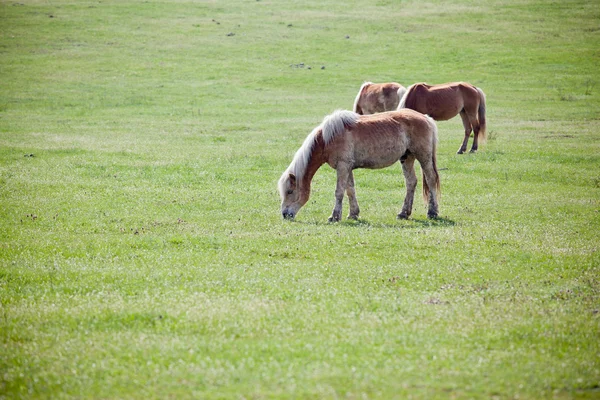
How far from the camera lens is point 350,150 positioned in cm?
1525

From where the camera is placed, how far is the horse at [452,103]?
25594 mm

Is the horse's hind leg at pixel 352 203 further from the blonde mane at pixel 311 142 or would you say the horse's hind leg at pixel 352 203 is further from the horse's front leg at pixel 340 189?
the blonde mane at pixel 311 142

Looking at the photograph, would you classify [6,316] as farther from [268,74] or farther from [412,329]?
[268,74]

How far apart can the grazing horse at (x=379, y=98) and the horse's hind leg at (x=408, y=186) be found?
463 inches

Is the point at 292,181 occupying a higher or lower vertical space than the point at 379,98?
higher

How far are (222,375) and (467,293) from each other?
4386 millimetres

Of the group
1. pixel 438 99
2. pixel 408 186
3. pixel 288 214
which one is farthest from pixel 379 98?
pixel 288 214

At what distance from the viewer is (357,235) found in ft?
43.9

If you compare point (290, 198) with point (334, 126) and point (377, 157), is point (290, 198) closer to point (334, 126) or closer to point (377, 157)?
point (334, 126)

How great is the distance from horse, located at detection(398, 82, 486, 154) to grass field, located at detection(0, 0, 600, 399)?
116 centimetres

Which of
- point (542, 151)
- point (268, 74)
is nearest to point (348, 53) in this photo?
point (268, 74)

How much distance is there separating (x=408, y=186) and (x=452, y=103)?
440 inches

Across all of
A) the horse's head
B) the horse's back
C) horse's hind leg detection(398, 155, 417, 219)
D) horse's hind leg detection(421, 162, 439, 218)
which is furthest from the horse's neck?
the horse's back

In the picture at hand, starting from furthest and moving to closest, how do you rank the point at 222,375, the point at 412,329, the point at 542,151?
the point at 542,151, the point at 412,329, the point at 222,375
